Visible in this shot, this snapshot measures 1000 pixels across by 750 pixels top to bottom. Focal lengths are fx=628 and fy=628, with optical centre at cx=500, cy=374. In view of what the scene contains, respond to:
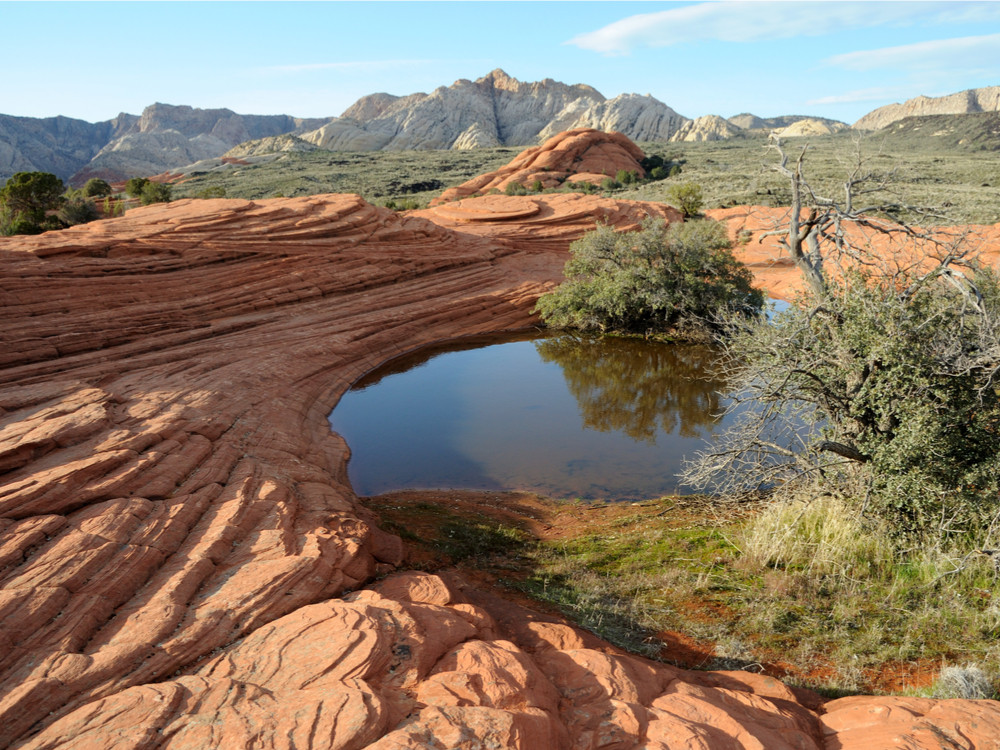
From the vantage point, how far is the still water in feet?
43.9

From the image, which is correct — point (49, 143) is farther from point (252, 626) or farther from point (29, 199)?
point (252, 626)

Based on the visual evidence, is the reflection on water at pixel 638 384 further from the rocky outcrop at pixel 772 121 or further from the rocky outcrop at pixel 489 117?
the rocky outcrop at pixel 772 121

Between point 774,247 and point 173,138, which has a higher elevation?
point 173,138

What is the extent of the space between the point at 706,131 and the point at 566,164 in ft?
242

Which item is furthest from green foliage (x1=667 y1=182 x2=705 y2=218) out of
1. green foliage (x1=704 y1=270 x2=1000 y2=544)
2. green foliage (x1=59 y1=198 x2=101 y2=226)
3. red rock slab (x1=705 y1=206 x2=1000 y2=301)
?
green foliage (x1=59 y1=198 x2=101 y2=226)

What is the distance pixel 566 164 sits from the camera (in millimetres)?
54281

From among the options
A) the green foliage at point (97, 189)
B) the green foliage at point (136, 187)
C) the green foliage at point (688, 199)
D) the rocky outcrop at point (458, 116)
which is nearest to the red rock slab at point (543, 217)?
the green foliage at point (688, 199)

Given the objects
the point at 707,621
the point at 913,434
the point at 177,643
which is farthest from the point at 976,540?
the point at 177,643

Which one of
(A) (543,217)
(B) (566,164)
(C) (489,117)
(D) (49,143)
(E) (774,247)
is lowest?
(E) (774,247)

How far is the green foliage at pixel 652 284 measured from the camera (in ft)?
70.5

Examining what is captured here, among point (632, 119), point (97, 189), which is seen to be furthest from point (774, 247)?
point (632, 119)

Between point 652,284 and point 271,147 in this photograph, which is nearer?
point 652,284

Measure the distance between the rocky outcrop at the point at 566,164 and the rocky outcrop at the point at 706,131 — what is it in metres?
58.5

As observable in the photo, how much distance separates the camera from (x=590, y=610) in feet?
24.7
